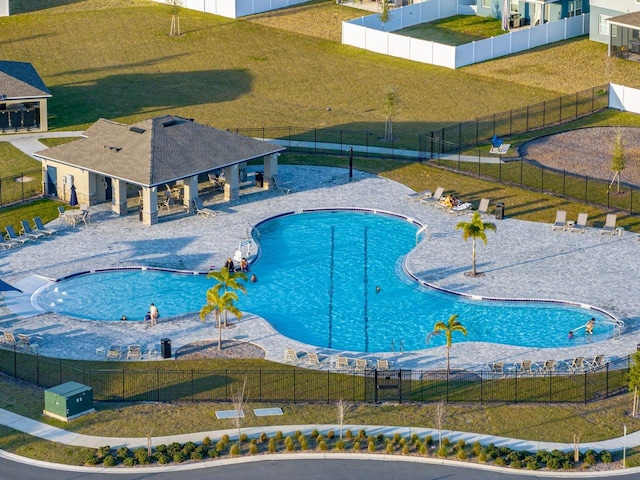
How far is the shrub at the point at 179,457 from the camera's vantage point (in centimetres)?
5676

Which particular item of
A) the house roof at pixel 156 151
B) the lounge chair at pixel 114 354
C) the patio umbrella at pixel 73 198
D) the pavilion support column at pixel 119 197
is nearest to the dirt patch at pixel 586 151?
the house roof at pixel 156 151

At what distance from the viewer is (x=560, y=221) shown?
83.0 meters

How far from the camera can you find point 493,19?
4749 inches

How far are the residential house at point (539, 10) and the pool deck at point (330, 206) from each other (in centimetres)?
3296

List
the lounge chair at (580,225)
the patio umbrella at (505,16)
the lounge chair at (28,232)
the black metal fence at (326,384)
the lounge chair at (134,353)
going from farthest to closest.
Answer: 1. the patio umbrella at (505,16)
2. the lounge chair at (580,225)
3. the lounge chair at (28,232)
4. the lounge chair at (134,353)
5. the black metal fence at (326,384)

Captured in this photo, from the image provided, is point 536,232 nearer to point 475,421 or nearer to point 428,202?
point 428,202

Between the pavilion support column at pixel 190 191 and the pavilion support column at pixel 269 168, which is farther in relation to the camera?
the pavilion support column at pixel 269 168

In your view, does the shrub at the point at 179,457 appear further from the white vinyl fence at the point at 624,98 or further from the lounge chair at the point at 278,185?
the white vinyl fence at the point at 624,98

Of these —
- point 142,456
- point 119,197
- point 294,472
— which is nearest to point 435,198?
point 119,197

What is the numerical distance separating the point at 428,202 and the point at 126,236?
61.1 ft

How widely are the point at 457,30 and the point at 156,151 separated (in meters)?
42.5

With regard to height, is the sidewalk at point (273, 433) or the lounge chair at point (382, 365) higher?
the lounge chair at point (382, 365)

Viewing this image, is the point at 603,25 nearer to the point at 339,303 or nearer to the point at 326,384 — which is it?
the point at 339,303

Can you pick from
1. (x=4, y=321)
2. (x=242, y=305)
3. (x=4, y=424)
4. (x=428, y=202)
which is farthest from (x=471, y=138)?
(x=4, y=424)
